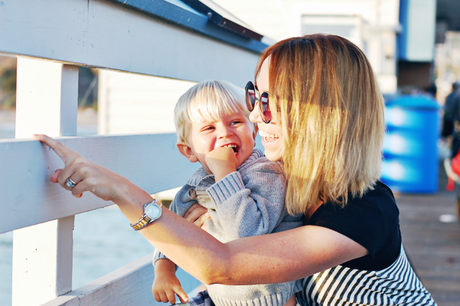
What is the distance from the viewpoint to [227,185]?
1.30 meters

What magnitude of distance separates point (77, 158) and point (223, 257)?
15.7 inches

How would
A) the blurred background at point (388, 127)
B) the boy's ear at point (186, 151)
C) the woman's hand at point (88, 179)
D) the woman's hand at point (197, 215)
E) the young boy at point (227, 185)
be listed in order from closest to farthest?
1. the woman's hand at point (88, 179)
2. the young boy at point (227, 185)
3. the woman's hand at point (197, 215)
4. the boy's ear at point (186, 151)
5. the blurred background at point (388, 127)

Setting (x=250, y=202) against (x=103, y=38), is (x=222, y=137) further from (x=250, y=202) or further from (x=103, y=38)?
(x=103, y=38)

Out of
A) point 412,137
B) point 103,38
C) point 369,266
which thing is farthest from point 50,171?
point 412,137

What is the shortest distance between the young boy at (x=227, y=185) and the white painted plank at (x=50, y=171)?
0.16 m

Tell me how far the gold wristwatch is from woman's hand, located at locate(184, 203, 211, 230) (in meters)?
0.45

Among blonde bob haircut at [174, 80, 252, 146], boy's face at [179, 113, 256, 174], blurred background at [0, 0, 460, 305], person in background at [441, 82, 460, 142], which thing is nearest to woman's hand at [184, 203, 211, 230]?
boy's face at [179, 113, 256, 174]

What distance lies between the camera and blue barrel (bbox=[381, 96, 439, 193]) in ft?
22.1

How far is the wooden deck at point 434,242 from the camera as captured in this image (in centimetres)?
337

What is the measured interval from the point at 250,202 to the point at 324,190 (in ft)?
0.70

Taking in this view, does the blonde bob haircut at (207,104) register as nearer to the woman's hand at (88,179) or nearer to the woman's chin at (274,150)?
the woman's chin at (274,150)

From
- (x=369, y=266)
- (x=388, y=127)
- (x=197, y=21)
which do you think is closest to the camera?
(x=369, y=266)

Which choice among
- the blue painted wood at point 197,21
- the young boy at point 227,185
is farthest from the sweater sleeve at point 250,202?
the blue painted wood at point 197,21

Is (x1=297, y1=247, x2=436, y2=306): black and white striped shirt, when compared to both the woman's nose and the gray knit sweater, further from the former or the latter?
the woman's nose
